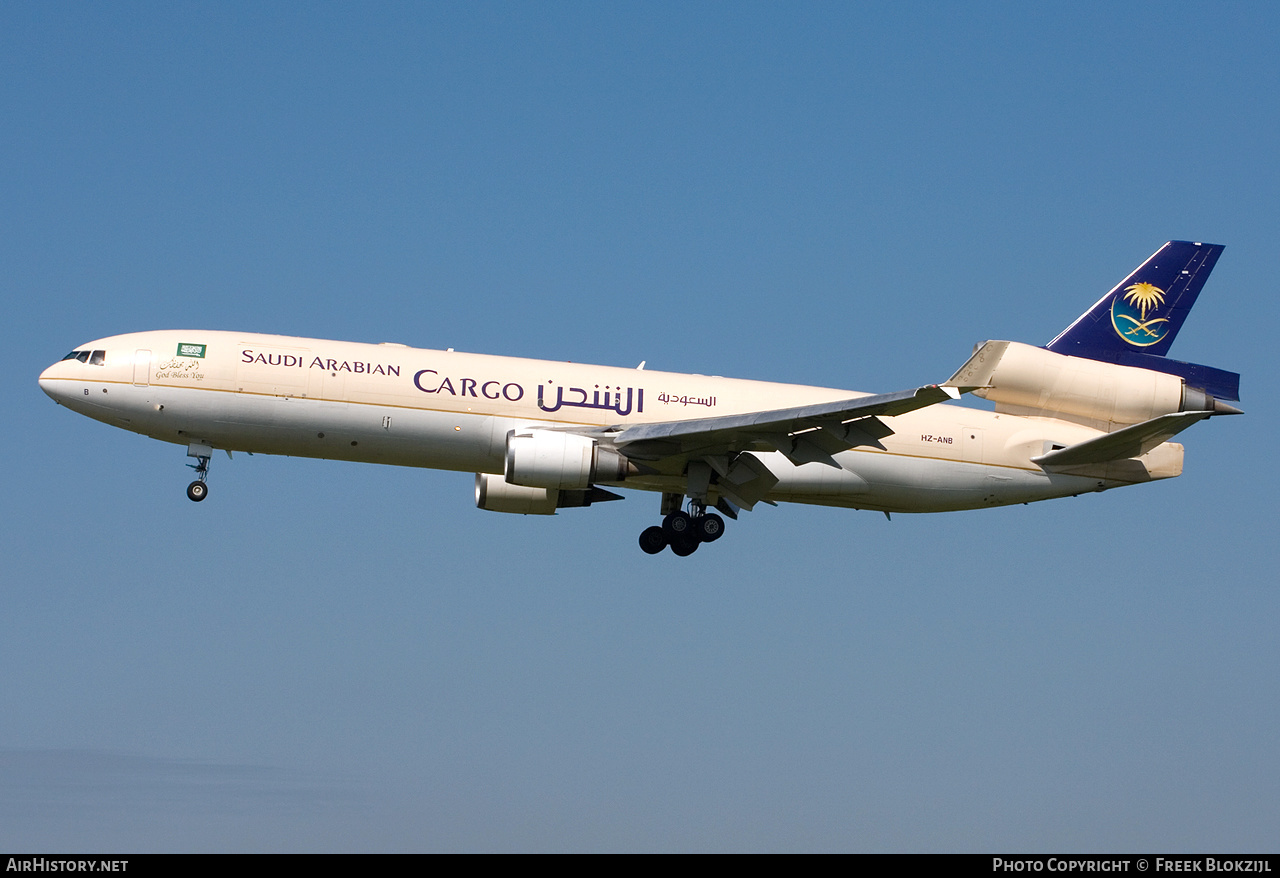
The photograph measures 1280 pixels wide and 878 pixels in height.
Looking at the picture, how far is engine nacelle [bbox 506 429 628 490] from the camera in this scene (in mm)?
34969

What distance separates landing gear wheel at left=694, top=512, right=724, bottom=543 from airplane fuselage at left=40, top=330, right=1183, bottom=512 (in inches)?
44.1

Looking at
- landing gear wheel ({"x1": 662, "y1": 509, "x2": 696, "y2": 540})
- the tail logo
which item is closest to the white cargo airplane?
landing gear wheel ({"x1": 662, "y1": 509, "x2": 696, "y2": 540})

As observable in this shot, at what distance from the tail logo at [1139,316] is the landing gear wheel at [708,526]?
13.9 meters

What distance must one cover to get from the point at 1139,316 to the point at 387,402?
22460mm

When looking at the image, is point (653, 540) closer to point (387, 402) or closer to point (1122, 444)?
point (387, 402)

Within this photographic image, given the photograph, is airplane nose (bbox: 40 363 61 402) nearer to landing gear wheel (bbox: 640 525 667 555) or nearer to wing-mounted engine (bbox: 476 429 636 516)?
wing-mounted engine (bbox: 476 429 636 516)

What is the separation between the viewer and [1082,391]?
40500mm

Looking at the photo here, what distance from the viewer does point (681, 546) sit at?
38.1 m

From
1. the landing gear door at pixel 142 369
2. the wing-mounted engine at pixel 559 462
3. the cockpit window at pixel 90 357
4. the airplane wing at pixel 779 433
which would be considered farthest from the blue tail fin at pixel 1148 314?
the cockpit window at pixel 90 357

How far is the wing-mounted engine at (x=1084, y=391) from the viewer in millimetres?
40094

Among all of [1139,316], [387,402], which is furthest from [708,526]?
[1139,316]
